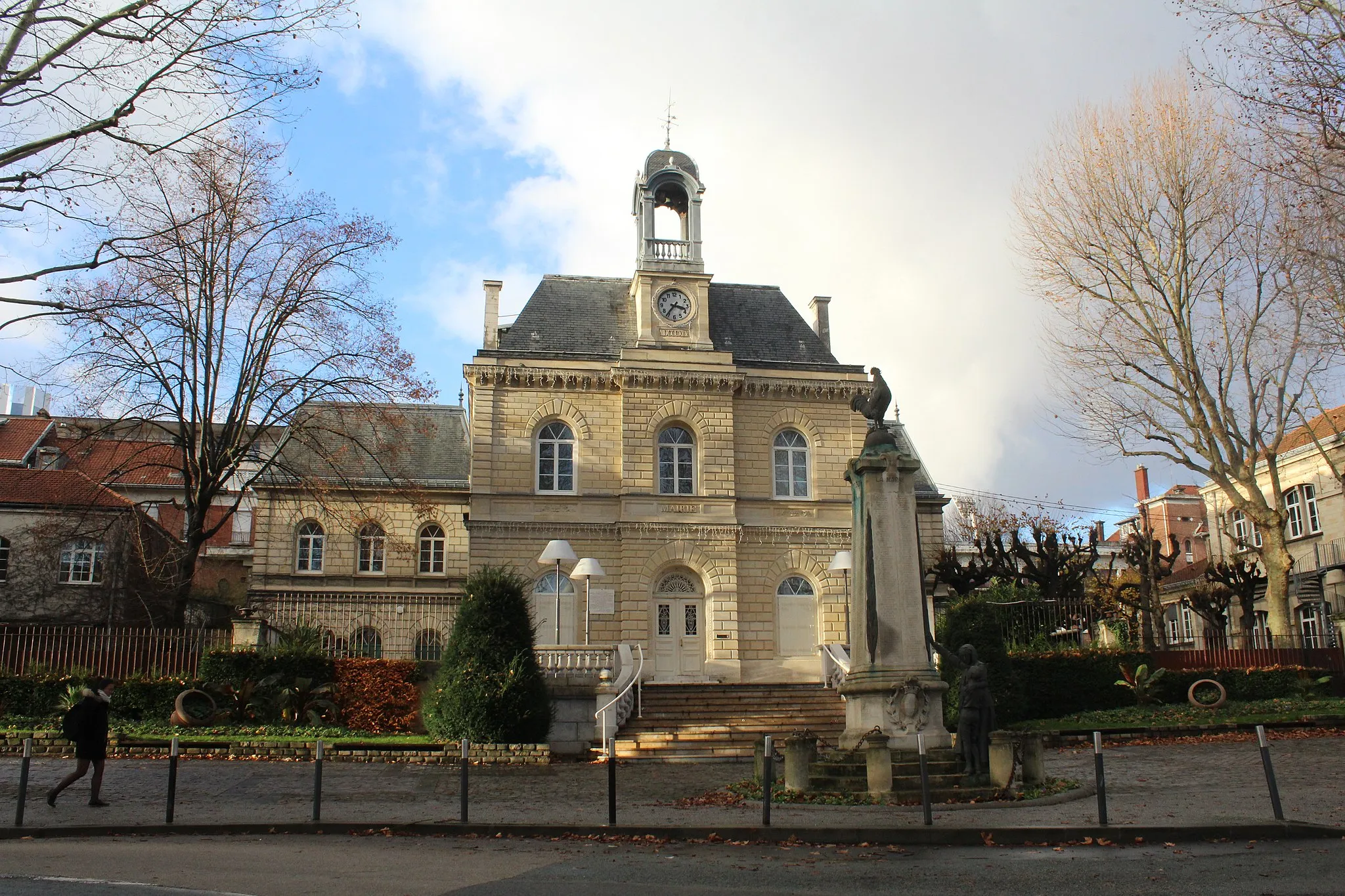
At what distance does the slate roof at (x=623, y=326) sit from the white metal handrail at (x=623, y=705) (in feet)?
38.3

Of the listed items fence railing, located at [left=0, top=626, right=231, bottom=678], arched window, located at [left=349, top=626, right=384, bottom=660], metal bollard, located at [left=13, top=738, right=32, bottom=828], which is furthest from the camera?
arched window, located at [left=349, top=626, right=384, bottom=660]

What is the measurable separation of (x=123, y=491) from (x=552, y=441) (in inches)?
996

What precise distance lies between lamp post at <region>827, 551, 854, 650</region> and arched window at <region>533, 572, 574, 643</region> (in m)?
7.11

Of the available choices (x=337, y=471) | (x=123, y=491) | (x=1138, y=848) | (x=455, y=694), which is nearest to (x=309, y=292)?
(x=337, y=471)

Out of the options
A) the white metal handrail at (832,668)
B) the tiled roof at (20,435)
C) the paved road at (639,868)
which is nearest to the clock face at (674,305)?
the white metal handrail at (832,668)

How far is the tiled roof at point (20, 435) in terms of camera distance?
1614 inches

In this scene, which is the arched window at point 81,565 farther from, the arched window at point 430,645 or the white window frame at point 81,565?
the arched window at point 430,645

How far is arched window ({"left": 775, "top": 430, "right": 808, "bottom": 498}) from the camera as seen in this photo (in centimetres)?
3288

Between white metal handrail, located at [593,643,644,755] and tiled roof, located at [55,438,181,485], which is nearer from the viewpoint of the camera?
white metal handrail, located at [593,643,644,755]

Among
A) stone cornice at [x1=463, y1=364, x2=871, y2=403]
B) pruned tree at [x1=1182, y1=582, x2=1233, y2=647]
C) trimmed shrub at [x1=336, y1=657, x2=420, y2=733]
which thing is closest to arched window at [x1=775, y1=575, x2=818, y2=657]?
stone cornice at [x1=463, y1=364, x2=871, y2=403]

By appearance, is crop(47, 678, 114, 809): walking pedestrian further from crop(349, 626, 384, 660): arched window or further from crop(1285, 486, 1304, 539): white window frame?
crop(1285, 486, 1304, 539): white window frame

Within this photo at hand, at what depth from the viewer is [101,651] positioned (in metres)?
21.5

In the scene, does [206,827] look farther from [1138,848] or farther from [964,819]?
[1138,848]

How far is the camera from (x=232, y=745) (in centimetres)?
1845
